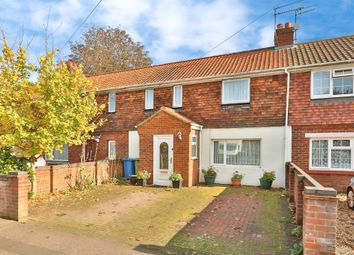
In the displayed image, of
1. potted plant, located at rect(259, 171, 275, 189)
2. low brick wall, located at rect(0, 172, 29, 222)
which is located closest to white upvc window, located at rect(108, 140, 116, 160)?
potted plant, located at rect(259, 171, 275, 189)

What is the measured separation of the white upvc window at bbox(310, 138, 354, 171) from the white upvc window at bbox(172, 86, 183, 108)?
6473 millimetres

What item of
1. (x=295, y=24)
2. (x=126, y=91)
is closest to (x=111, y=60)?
(x=126, y=91)

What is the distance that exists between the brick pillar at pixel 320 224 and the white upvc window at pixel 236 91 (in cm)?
853

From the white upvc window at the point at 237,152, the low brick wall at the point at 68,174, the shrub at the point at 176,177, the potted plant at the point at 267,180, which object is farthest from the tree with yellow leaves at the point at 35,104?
the potted plant at the point at 267,180

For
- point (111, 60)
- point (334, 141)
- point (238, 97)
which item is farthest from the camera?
point (111, 60)

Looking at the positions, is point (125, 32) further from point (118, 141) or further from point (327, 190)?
point (327, 190)

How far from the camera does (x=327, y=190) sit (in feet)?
12.9

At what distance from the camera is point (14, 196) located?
655 centimetres

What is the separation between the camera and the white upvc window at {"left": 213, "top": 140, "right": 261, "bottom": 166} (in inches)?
473

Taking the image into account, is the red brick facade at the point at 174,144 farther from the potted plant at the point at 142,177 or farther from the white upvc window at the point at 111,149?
the white upvc window at the point at 111,149

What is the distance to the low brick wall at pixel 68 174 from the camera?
9562 millimetres

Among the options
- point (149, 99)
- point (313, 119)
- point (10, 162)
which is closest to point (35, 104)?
point (10, 162)

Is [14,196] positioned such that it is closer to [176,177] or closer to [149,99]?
[176,177]

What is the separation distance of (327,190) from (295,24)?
41.4ft
